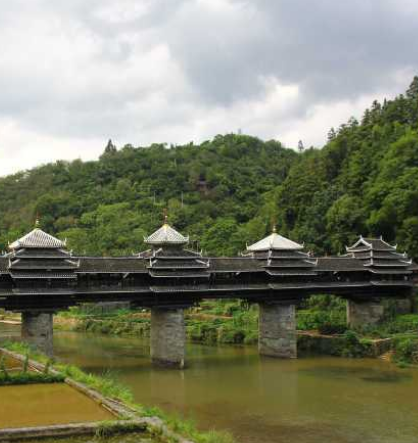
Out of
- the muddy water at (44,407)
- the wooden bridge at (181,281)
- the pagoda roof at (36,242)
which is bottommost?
the muddy water at (44,407)

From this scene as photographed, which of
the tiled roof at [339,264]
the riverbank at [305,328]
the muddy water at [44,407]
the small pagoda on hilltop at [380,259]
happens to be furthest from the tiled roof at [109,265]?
the small pagoda on hilltop at [380,259]

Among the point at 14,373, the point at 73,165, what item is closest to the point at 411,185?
the point at 14,373

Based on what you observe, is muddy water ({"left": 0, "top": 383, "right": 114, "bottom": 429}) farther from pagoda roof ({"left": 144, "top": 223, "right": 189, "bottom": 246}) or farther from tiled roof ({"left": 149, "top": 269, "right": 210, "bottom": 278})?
pagoda roof ({"left": 144, "top": 223, "right": 189, "bottom": 246})

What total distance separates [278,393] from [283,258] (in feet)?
40.1

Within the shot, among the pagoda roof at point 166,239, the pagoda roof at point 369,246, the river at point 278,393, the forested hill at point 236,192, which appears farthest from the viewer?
the forested hill at point 236,192

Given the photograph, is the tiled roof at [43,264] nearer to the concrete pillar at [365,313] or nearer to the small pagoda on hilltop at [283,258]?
the small pagoda on hilltop at [283,258]

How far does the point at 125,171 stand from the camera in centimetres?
10162

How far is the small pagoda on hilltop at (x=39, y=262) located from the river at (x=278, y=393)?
5735 millimetres

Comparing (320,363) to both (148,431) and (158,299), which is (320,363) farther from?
(148,431)

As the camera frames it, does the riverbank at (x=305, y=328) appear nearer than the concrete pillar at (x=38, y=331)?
No

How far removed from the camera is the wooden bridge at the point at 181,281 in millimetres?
30000

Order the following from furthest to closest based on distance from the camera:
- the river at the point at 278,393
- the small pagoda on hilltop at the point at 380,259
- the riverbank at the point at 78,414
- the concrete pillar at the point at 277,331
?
the small pagoda on hilltop at the point at 380,259 → the concrete pillar at the point at 277,331 → the river at the point at 278,393 → the riverbank at the point at 78,414

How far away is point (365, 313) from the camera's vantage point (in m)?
41.8

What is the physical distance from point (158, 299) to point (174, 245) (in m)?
3.27
